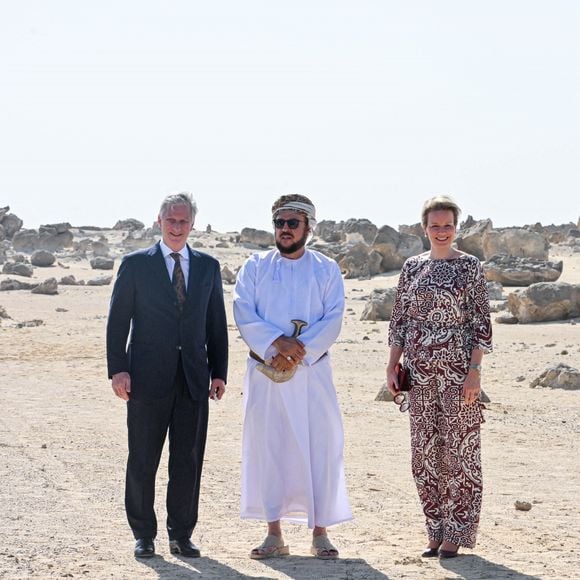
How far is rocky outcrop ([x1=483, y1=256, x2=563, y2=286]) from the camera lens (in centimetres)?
2642

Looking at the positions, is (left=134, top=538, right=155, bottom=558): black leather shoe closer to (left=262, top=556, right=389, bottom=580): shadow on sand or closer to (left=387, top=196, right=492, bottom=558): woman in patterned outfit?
(left=262, top=556, right=389, bottom=580): shadow on sand

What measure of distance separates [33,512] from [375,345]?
1095 centimetres

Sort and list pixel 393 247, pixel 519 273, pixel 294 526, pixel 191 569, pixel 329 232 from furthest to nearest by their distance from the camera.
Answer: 1. pixel 329 232
2. pixel 393 247
3. pixel 519 273
4. pixel 294 526
5. pixel 191 569

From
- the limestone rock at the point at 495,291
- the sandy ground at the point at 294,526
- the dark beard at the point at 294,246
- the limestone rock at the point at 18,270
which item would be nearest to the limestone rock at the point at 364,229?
the limestone rock at the point at 18,270

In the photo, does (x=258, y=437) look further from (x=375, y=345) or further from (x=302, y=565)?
(x=375, y=345)

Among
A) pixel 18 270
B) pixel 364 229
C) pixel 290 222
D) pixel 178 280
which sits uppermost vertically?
pixel 364 229

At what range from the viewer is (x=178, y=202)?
6871 mm

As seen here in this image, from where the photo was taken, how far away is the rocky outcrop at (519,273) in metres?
26.4

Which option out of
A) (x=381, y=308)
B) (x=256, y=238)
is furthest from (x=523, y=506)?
(x=256, y=238)

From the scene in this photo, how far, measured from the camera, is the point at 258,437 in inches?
275

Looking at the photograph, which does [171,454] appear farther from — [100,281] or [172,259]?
[100,281]

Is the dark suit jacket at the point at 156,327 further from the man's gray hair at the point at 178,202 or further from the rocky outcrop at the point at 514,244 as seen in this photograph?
the rocky outcrop at the point at 514,244

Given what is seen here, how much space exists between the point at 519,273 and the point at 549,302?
6.49 m

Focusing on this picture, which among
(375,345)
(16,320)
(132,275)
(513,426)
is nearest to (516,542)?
(132,275)
